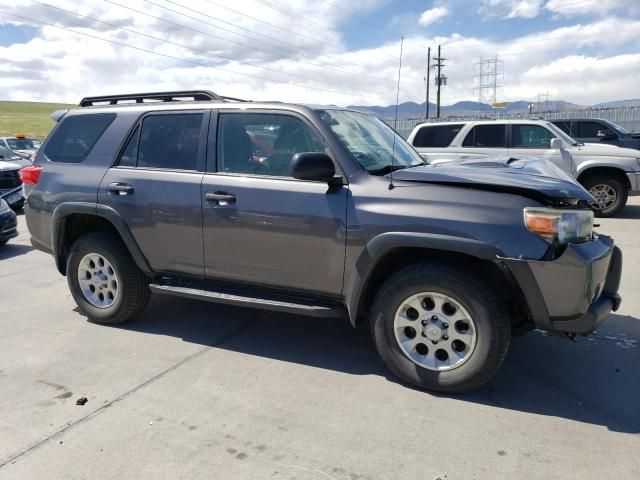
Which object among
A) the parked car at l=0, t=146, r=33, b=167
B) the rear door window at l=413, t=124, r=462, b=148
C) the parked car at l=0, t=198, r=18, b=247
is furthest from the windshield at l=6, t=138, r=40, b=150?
the rear door window at l=413, t=124, r=462, b=148

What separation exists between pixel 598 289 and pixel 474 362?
2.90 feet

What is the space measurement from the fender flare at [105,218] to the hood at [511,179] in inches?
87.4

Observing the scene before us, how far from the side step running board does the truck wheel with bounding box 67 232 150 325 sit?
244mm

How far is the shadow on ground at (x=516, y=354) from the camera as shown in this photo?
3326 millimetres

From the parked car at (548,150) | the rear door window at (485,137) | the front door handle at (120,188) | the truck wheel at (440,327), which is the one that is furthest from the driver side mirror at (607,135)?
the front door handle at (120,188)

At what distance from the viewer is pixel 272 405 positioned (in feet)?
11.0

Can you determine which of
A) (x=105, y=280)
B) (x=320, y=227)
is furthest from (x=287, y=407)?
(x=105, y=280)

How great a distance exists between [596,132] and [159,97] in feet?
38.0

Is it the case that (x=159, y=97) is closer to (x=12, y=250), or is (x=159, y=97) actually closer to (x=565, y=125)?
(x=12, y=250)

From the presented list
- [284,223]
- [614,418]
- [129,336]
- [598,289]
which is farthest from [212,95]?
[614,418]

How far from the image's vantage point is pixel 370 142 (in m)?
4.15

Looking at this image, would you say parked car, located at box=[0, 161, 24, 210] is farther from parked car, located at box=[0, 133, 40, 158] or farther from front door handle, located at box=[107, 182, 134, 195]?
front door handle, located at box=[107, 182, 134, 195]

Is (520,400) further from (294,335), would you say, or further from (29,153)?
(29,153)

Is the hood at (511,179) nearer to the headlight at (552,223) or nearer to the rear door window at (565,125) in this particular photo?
the headlight at (552,223)
